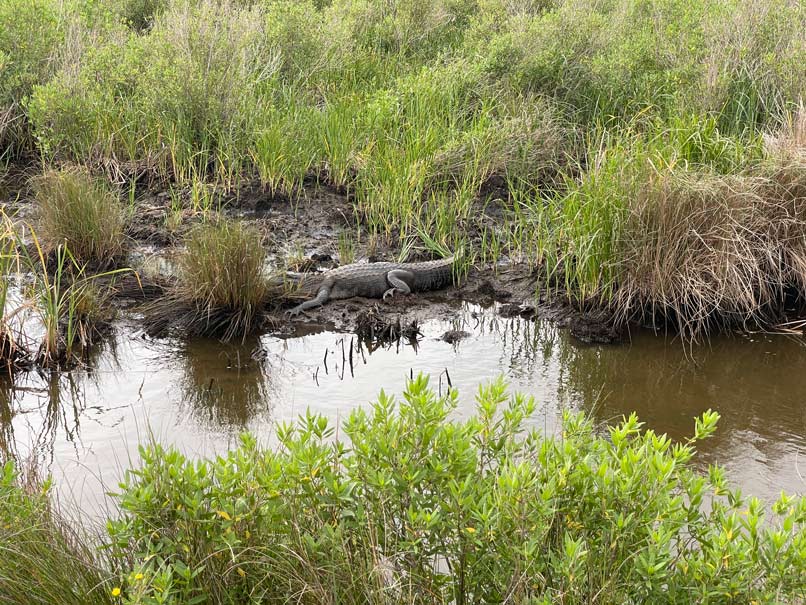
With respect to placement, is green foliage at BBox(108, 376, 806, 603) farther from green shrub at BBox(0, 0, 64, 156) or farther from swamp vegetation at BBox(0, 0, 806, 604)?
green shrub at BBox(0, 0, 64, 156)

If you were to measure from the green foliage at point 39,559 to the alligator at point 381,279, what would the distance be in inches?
157

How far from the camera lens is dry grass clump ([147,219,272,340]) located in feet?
20.5

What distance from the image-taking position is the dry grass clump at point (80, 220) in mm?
7086

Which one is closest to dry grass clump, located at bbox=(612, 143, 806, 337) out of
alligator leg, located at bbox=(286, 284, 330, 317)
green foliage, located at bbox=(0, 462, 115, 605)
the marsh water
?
the marsh water

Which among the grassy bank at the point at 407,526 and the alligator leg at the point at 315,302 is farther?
the alligator leg at the point at 315,302

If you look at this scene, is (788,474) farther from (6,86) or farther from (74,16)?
(74,16)

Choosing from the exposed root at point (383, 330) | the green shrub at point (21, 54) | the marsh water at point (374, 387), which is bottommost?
the marsh water at point (374, 387)

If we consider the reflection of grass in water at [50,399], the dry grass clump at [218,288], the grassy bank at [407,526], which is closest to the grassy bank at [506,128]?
the dry grass clump at [218,288]

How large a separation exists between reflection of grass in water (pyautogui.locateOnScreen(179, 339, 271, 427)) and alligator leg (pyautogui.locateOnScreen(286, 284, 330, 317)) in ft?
1.94

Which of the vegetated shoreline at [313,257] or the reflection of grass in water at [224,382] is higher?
the vegetated shoreline at [313,257]

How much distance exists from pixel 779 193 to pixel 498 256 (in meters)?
2.39

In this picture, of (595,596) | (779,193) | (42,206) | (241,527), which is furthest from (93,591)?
(779,193)

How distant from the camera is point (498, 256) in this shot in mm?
7684

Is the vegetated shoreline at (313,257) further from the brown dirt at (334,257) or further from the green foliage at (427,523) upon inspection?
the green foliage at (427,523)
